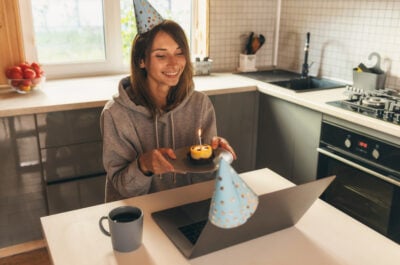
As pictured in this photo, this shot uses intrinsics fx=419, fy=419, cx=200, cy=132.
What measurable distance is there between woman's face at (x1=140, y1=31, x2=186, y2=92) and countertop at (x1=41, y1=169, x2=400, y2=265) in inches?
22.7

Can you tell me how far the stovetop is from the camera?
6.51 ft

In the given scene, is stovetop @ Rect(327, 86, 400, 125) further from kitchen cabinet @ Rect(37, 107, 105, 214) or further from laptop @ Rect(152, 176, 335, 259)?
kitchen cabinet @ Rect(37, 107, 105, 214)

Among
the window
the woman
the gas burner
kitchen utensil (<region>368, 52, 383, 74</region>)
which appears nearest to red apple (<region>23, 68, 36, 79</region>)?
the window

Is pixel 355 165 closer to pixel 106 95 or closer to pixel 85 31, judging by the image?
pixel 106 95

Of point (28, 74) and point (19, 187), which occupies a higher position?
point (28, 74)

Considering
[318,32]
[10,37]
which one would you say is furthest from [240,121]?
[10,37]

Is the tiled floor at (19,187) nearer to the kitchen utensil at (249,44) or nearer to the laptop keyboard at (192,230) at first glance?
the laptop keyboard at (192,230)

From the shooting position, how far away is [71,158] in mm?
2264

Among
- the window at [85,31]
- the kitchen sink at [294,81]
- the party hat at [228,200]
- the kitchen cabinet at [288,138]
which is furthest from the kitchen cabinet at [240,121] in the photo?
the party hat at [228,200]

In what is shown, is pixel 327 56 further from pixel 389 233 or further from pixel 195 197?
pixel 195 197

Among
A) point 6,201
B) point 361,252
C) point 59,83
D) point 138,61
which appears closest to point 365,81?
point 138,61

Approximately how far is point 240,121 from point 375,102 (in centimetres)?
88

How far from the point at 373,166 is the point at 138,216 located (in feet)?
4.42

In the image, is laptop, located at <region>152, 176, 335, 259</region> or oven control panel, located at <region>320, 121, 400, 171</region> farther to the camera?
oven control panel, located at <region>320, 121, 400, 171</region>
